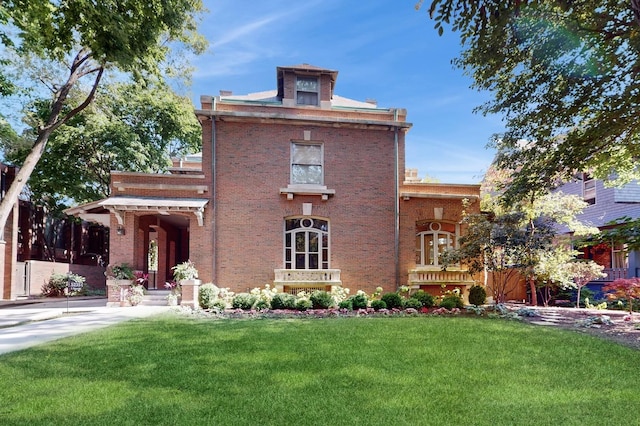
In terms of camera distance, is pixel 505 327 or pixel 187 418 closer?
pixel 187 418

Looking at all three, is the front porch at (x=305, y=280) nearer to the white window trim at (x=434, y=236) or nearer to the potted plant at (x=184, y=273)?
the potted plant at (x=184, y=273)

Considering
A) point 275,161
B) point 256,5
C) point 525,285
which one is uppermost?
point 256,5

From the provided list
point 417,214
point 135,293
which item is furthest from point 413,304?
point 135,293

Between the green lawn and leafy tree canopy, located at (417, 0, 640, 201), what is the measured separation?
5.15 metres

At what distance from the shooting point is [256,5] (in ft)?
31.9

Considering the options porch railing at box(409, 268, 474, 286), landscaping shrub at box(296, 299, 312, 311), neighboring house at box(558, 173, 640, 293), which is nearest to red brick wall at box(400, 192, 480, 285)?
porch railing at box(409, 268, 474, 286)

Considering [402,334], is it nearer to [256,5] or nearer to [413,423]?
[413,423]

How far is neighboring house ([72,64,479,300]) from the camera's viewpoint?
14.4 m

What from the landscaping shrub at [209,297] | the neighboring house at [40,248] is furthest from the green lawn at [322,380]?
the neighboring house at [40,248]

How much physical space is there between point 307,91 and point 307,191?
4008 millimetres

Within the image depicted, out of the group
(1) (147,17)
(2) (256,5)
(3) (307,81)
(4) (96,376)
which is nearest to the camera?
(4) (96,376)

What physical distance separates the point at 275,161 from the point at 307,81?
11.4ft

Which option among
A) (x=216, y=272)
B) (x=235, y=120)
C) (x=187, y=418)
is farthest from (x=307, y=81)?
(x=187, y=418)

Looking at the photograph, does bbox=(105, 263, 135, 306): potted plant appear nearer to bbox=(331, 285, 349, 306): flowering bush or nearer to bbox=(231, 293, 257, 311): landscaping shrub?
bbox=(231, 293, 257, 311): landscaping shrub
